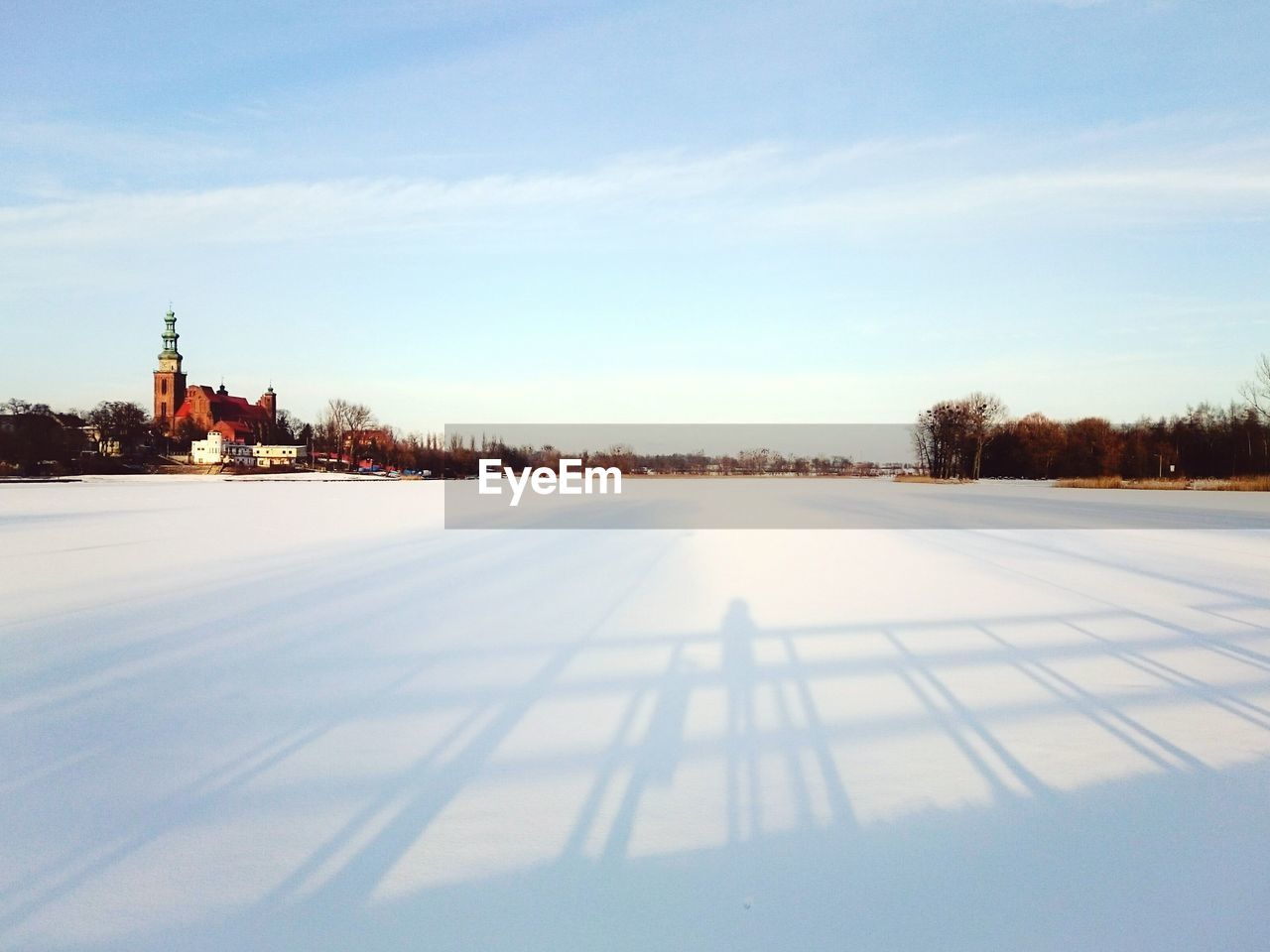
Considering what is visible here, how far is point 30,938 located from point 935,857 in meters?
2.36

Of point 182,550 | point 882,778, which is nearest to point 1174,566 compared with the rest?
point 882,778

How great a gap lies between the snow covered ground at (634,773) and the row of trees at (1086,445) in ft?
145

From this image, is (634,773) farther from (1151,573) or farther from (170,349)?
(170,349)

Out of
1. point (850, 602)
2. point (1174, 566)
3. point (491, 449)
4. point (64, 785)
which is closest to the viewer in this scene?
point (64, 785)

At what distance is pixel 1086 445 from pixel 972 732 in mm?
62385

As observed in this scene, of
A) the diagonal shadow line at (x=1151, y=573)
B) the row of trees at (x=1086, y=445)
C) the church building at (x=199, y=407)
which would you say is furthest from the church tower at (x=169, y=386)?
the diagonal shadow line at (x=1151, y=573)

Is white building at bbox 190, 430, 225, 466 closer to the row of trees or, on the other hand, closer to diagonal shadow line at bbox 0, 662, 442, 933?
the row of trees

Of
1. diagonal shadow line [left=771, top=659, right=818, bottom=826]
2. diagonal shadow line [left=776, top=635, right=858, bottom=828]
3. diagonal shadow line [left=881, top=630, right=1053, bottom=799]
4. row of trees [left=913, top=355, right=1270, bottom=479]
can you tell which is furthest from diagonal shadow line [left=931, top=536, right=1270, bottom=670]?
row of trees [left=913, top=355, right=1270, bottom=479]

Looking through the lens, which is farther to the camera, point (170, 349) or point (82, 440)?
point (170, 349)

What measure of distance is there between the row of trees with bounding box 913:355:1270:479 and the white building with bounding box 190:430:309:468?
5750 cm

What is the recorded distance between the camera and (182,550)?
11477 mm

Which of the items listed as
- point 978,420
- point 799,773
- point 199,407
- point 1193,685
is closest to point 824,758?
point 799,773

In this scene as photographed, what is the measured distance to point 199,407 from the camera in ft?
317

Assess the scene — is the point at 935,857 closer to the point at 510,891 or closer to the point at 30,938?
the point at 510,891
